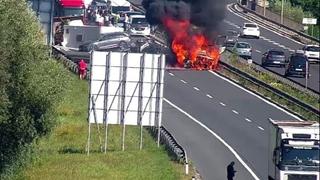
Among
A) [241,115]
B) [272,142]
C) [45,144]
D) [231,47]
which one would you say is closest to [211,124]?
[241,115]

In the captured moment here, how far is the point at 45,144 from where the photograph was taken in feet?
175

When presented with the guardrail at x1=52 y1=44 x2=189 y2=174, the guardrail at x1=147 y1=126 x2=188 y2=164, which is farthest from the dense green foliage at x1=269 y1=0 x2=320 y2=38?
the guardrail at x1=52 y1=44 x2=189 y2=174

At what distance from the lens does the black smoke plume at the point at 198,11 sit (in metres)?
50.8

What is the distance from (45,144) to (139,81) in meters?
7.63

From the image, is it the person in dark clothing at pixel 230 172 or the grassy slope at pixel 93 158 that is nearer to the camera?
the person in dark clothing at pixel 230 172

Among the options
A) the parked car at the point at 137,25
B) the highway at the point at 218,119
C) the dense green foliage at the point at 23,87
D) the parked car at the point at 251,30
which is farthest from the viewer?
the parked car at the point at 251,30

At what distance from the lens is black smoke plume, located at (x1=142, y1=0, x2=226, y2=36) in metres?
50.8

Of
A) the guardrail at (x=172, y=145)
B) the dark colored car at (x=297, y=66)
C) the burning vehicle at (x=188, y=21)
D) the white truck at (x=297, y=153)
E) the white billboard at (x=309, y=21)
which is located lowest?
the white billboard at (x=309, y=21)

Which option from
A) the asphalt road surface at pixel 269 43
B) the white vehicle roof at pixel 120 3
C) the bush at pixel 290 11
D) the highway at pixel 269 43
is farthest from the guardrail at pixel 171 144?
Result: the white vehicle roof at pixel 120 3

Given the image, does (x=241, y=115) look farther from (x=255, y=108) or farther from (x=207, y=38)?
(x=207, y=38)

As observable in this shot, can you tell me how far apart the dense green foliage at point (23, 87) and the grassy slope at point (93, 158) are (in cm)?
124

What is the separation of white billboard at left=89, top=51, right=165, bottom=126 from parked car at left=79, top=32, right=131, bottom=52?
2913 cm

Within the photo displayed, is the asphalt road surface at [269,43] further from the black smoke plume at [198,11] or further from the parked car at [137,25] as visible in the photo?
the black smoke plume at [198,11]

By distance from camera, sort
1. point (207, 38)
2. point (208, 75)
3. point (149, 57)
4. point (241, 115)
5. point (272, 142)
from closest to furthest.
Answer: point (272, 142)
point (149, 57)
point (207, 38)
point (241, 115)
point (208, 75)
